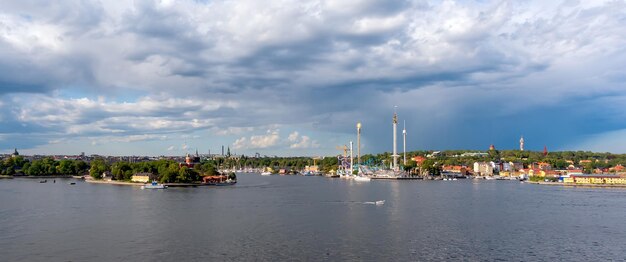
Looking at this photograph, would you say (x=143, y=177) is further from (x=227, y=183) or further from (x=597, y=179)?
(x=597, y=179)

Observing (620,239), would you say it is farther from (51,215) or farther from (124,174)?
(124,174)

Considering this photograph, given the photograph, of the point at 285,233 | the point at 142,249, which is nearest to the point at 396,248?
the point at 285,233

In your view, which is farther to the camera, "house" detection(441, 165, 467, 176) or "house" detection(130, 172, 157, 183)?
"house" detection(441, 165, 467, 176)

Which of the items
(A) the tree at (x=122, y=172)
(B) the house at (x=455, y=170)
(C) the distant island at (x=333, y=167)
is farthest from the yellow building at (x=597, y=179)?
(A) the tree at (x=122, y=172)

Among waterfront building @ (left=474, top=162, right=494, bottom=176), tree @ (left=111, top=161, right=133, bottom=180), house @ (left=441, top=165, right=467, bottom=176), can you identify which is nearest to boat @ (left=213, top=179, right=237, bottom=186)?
tree @ (left=111, top=161, right=133, bottom=180)

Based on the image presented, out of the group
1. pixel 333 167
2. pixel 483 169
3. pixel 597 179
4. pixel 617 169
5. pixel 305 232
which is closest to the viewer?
pixel 305 232

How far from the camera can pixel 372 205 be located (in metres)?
40.9

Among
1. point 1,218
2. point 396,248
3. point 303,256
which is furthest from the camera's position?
point 1,218

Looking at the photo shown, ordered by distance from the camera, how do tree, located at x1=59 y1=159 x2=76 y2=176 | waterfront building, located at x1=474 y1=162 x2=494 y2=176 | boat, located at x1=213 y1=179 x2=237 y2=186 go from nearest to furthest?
boat, located at x1=213 y1=179 x2=237 y2=186
tree, located at x1=59 y1=159 x2=76 y2=176
waterfront building, located at x1=474 y1=162 x2=494 y2=176

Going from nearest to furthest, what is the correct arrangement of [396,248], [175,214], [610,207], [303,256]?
[303,256] < [396,248] < [175,214] < [610,207]

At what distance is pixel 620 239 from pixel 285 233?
51.3 feet

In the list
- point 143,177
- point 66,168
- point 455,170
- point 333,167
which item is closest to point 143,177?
point 143,177

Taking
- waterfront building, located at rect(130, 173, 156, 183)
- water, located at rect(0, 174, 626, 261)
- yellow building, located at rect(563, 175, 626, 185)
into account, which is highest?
waterfront building, located at rect(130, 173, 156, 183)

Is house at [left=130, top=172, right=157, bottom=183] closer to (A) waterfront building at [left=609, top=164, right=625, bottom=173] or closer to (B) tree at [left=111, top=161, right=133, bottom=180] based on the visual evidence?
(B) tree at [left=111, top=161, right=133, bottom=180]
